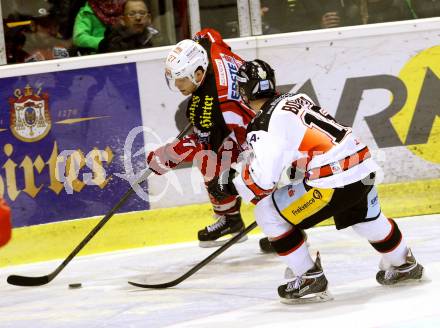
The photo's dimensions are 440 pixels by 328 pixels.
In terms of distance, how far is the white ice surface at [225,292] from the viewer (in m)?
3.64

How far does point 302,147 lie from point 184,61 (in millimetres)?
1229

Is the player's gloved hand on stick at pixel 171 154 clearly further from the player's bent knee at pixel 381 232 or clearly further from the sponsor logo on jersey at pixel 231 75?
the player's bent knee at pixel 381 232

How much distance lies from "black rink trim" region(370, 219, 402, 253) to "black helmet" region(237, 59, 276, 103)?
0.73 meters

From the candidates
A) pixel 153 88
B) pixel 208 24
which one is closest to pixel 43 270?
pixel 153 88

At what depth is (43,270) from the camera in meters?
5.31

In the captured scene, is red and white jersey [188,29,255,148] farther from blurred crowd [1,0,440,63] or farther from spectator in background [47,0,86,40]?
spectator in background [47,0,86,40]

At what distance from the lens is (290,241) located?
378 centimetres

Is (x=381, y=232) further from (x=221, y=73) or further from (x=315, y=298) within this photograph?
(x=221, y=73)

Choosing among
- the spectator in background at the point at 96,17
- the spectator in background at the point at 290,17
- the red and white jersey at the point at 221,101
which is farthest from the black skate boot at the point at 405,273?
the spectator in background at the point at 96,17

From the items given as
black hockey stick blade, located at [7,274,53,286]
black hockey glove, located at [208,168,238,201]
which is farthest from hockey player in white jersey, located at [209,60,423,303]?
black hockey stick blade, located at [7,274,53,286]

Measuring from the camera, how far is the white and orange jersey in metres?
3.63

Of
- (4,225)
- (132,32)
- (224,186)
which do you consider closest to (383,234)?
(224,186)

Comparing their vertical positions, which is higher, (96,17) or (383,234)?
(96,17)

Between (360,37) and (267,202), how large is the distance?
7.53 feet
